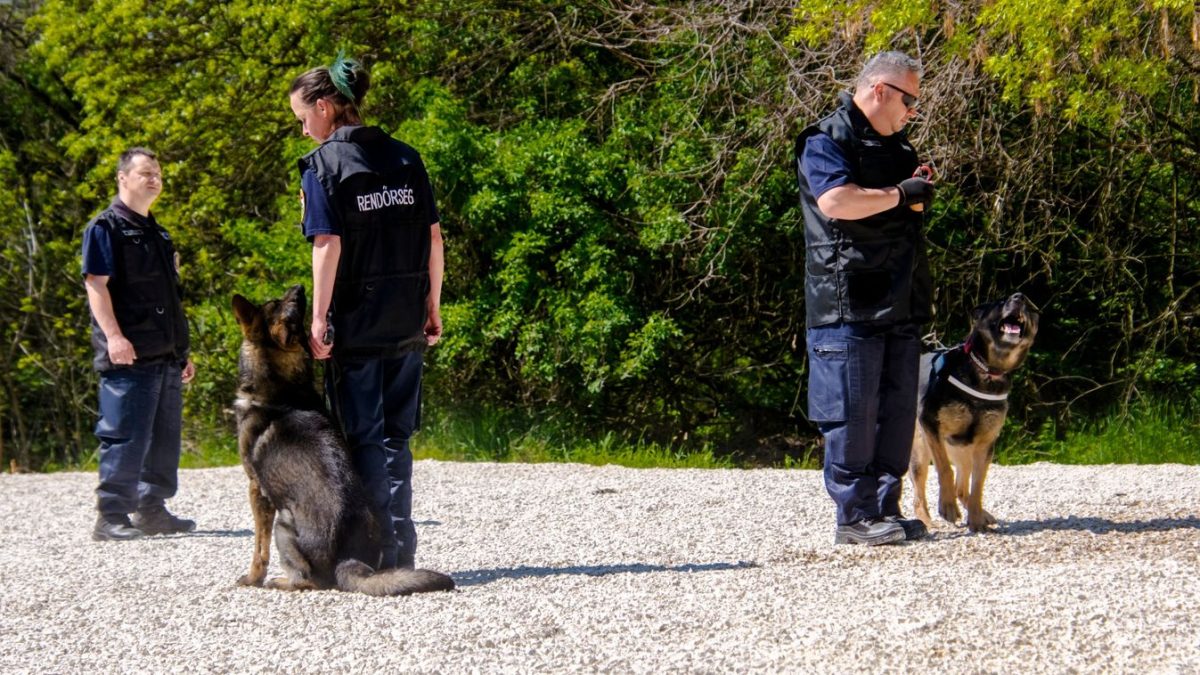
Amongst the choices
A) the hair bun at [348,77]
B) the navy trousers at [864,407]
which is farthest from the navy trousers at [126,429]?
the navy trousers at [864,407]

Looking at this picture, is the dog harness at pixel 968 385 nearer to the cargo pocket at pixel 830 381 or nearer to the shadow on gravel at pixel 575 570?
the cargo pocket at pixel 830 381

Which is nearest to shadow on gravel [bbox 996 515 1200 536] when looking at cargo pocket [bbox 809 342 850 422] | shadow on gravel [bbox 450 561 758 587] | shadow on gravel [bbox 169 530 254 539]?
cargo pocket [bbox 809 342 850 422]

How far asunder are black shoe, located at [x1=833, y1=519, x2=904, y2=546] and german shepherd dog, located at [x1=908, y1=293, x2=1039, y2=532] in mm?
676

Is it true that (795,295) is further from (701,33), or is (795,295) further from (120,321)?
A: (120,321)

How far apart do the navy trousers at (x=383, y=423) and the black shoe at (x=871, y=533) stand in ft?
6.71

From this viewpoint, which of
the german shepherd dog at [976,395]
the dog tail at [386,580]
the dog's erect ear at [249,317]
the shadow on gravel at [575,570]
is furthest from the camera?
the german shepherd dog at [976,395]

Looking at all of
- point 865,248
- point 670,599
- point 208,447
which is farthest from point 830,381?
point 208,447

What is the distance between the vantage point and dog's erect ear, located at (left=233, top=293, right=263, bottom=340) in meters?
5.28

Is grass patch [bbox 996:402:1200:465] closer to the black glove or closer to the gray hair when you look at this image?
the black glove

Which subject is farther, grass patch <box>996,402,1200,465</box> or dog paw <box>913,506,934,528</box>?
grass patch <box>996,402,1200,465</box>

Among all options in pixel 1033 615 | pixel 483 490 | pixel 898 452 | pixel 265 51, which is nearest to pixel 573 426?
pixel 483 490

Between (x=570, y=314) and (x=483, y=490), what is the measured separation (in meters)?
3.13

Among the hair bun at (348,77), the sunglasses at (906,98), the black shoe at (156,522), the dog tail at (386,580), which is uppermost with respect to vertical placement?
the sunglasses at (906,98)

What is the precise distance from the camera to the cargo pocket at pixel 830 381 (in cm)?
597
